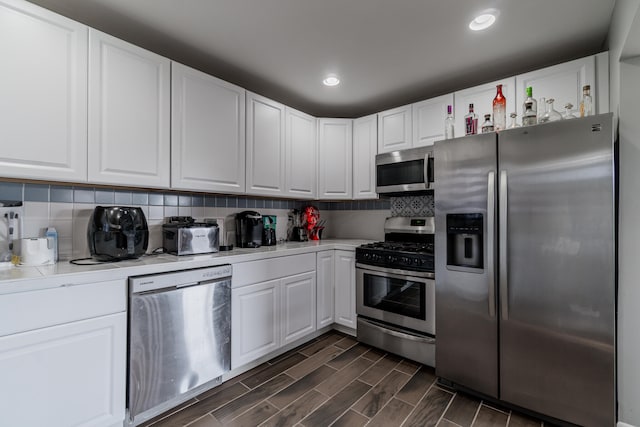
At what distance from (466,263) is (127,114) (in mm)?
2418

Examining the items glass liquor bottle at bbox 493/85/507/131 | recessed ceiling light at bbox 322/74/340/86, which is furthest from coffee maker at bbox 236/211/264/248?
glass liquor bottle at bbox 493/85/507/131

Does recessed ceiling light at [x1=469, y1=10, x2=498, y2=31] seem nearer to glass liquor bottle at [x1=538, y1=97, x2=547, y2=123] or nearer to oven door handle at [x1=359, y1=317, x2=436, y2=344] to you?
glass liquor bottle at [x1=538, y1=97, x2=547, y2=123]

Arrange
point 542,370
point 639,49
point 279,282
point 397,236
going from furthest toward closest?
point 397,236
point 279,282
point 542,370
point 639,49

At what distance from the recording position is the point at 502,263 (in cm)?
175

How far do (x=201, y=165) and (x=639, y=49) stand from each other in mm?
2674

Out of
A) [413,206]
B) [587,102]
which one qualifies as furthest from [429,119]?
[587,102]

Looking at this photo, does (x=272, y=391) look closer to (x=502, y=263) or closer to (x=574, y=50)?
(x=502, y=263)

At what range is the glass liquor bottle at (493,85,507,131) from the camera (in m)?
2.09

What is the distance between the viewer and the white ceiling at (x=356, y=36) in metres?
1.67

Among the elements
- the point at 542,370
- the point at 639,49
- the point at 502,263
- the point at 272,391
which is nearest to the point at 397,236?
the point at 502,263

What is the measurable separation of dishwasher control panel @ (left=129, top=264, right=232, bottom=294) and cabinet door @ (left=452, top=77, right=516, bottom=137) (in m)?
2.22

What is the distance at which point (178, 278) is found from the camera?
1731mm

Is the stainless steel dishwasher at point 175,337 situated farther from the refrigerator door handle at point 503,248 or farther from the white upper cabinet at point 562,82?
the white upper cabinet at point 562,82

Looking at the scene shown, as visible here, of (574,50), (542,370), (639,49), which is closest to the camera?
(639,49)
